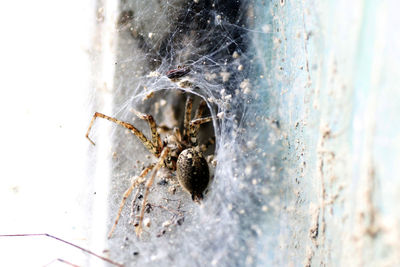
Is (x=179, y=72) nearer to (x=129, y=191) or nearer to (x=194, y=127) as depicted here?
(x=194, y=127)

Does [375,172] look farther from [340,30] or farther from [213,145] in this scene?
[213,145]

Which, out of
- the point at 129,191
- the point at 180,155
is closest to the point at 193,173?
the point at 180,155

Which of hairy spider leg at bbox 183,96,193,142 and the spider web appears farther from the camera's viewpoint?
hairy spider leg at bbox 183,96,193,142

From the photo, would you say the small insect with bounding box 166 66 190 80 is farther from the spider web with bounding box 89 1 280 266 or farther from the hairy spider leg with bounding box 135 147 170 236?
the hairy spider leg with bounding box 135 147 170 236

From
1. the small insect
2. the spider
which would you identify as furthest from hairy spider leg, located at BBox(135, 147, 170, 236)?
the small insect

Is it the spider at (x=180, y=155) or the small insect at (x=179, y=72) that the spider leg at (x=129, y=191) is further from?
the small insect at (x=179, y=72)

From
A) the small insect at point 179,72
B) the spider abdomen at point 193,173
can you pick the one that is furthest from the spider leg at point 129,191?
the small insect at point 179,72

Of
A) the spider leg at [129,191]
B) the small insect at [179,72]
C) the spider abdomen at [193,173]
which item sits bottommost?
the spider leg at [129,191]
